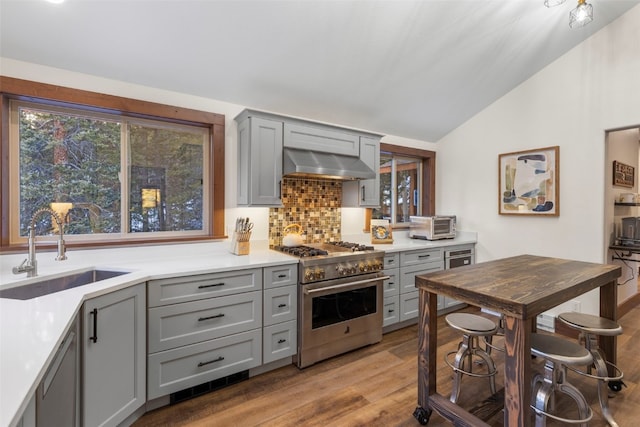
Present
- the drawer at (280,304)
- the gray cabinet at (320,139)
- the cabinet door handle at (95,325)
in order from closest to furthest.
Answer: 1. the cabinet door handle at (95,325)
2. the drawer at (280,304)
3. the gray cabinet at (320,139)

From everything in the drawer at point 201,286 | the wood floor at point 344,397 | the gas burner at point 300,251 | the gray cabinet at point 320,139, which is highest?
the gray cabinet at point 320,139

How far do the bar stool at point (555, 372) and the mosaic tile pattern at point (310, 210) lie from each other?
2072mm

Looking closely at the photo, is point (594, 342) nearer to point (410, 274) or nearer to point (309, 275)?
point (410, 274)

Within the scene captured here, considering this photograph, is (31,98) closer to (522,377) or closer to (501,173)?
(522,377)

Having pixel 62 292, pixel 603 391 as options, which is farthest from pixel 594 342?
pixel 62 292

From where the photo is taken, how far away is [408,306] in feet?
10.6

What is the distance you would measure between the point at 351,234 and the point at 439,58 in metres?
2.04

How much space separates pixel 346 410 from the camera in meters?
1.95

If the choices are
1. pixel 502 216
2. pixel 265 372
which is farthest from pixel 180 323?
pixel 502 216

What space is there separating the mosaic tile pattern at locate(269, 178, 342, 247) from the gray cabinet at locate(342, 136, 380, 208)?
209mm

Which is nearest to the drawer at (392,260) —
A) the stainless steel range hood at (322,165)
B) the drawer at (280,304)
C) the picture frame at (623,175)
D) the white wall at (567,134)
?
the stainless steel range hood at (322,165)

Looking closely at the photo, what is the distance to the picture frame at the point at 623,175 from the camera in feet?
10.8

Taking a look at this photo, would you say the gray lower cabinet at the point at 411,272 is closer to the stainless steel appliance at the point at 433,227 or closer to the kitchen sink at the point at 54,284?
the stainless steel appliance at the point at 433,227

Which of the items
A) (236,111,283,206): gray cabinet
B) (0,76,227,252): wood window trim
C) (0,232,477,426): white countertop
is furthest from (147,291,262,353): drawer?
(236,111,283,206): gray cabinet
